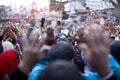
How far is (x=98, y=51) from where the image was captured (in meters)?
2.53

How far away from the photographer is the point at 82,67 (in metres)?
6.03

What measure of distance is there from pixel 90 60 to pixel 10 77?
2.55 feet

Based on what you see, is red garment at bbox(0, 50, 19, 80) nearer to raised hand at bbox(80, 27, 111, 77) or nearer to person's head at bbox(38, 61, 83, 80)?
raised hand at bbox(80, 27, 111, 77)

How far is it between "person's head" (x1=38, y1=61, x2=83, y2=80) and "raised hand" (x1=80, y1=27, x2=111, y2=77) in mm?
218

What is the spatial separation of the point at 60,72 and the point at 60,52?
102 cm

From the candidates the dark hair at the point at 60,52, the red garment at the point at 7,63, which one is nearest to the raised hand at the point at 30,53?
the dark hair at the point at 60,52

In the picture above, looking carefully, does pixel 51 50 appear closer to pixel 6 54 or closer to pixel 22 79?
pixel 22 79

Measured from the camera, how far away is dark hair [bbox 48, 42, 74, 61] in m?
3.23

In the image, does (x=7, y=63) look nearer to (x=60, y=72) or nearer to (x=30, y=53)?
(x=30, y=53)

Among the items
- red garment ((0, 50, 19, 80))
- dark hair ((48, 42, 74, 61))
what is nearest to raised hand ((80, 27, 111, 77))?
dark hair ((48, 42, 74, 61))

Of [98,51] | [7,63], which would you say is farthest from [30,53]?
[7,63]

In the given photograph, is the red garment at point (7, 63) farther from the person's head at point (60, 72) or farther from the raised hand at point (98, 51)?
the person's head at point (60, 72)

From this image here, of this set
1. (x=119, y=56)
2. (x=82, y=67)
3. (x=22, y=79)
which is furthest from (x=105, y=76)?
(x=82, y=67)

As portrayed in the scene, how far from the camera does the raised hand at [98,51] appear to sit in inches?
99.5
